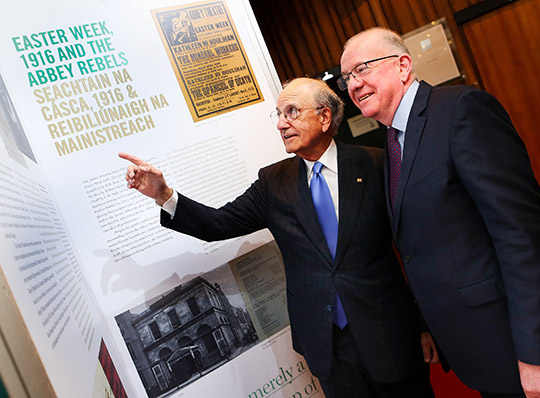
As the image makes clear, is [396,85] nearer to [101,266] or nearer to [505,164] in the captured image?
[505,164]

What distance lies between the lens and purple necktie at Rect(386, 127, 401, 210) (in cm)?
158

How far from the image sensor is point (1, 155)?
1.02m

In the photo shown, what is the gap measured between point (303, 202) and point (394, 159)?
0.42 m

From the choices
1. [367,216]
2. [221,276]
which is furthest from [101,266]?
[367,216]

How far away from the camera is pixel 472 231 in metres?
1.41

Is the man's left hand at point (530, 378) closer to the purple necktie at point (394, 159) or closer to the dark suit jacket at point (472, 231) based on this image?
the dark suit jacket at point (472, 231)

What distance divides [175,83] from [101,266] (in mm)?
883

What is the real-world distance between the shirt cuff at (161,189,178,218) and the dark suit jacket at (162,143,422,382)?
0.02 metres

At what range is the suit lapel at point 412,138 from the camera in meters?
1.43

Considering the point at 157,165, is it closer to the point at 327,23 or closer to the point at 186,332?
the point at 186,332

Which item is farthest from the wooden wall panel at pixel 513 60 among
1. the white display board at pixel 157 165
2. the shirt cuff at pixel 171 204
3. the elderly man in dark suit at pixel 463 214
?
the shirt cuff at pixel 171 204

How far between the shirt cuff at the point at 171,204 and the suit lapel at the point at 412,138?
850 mm

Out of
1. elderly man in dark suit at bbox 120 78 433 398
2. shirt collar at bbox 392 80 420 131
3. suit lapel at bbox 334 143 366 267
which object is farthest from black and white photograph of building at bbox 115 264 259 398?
shirt collar at bbox 392 80 420 131

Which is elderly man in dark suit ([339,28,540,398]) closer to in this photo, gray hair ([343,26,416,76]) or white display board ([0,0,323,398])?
gray hair ([343,26,416,76])
